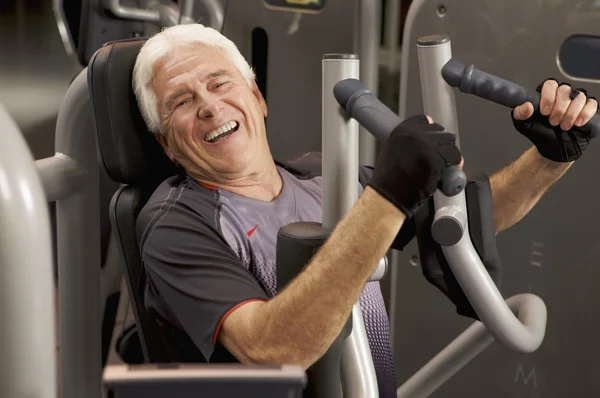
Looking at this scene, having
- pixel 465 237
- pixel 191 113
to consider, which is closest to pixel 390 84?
pixel 191 113

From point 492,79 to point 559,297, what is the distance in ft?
2.95

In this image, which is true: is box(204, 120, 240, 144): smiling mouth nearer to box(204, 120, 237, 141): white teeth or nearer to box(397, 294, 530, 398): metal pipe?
box(204, 120, 237, 141): white teeth

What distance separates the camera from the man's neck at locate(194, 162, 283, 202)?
5.00 feet

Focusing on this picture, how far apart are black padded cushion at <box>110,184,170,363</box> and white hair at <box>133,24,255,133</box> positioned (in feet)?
0.48

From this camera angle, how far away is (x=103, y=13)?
86.7 inches

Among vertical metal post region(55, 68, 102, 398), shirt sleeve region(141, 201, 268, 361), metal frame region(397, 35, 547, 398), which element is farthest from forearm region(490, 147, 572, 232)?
vertical metal post region(55, 68, 102, 398)

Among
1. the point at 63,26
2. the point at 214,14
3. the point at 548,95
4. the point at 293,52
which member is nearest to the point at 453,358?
the point at 548,95

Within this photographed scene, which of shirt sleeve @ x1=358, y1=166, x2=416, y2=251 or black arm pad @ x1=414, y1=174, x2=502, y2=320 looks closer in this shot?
black arm pad @ x1=414, y1=174, x2=502, y2=320

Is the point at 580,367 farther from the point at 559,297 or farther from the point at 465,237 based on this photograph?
the point at 465,237

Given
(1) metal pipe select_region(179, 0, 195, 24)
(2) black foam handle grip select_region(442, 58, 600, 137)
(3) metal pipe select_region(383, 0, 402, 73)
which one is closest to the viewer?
(2) black foam handle grip select_region(442, 58, 600, 137)

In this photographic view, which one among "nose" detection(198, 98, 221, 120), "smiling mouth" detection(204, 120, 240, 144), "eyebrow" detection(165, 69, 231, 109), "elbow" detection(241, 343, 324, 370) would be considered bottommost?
"elbow" detection(241, 343, 324, 370)

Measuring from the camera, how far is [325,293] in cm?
111

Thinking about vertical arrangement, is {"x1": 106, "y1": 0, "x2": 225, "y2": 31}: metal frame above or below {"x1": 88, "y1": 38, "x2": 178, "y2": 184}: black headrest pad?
above

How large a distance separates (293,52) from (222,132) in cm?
87
